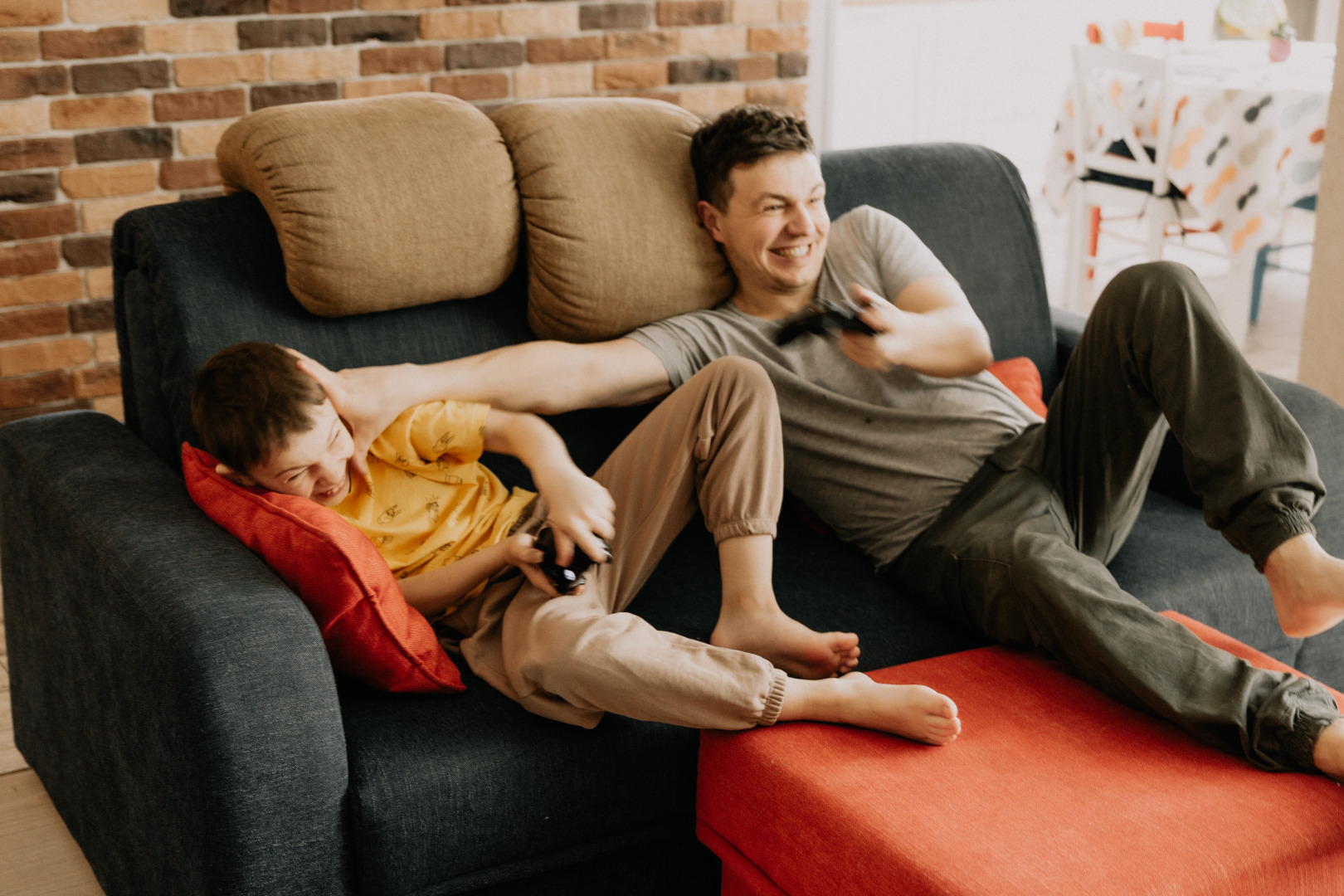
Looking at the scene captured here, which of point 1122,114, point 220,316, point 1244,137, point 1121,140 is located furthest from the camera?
point 1121,140

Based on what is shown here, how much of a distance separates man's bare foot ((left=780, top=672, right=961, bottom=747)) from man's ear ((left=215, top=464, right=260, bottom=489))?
0.66 m

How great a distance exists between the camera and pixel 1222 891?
111 centimetres

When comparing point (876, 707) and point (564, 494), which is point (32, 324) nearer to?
point (564, 494)

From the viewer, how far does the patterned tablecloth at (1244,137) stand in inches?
134

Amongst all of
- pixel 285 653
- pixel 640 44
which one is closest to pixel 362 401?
pixel 285 653

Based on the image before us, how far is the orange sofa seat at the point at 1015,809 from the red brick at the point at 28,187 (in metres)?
1.91

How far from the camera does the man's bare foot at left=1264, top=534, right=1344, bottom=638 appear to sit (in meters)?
1.29

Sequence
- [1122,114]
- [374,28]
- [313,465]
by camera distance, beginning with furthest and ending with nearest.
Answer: [1122,114] → [374,28] → [313,465]

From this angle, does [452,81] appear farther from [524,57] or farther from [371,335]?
[371,335]

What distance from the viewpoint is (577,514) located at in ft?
4.73

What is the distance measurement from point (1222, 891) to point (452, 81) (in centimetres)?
238

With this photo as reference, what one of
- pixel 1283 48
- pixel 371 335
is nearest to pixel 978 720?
pixel 371 335

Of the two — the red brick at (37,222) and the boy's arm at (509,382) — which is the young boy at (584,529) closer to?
the boy's arm at (509,382)

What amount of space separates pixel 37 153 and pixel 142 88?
25cm
